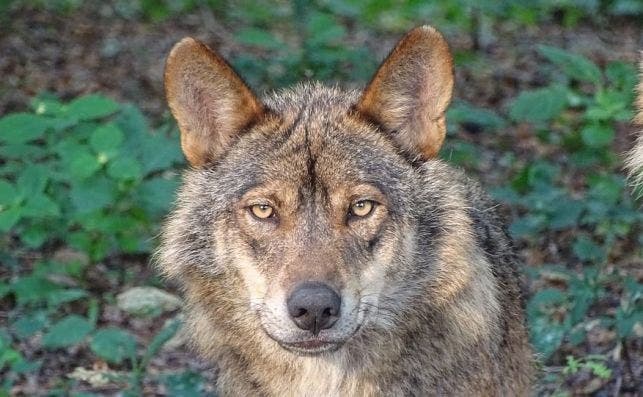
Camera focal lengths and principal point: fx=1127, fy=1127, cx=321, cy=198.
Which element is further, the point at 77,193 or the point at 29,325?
the point at 77,193

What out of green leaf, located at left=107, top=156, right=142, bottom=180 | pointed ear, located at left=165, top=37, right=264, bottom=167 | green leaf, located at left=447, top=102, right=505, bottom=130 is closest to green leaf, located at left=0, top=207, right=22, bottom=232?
green leaf, located at left=107, top=156, right=142, bottom=180

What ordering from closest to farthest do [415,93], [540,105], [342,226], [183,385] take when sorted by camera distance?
[342,226] < [415,93] < [183,385] < [540,105]

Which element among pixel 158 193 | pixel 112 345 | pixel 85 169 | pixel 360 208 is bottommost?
pixel 112 345

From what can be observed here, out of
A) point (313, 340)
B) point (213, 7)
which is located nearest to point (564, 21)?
point (213, 7)

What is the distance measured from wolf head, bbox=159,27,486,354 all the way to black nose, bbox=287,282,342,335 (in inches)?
0.7

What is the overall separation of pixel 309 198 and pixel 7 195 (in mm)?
2337

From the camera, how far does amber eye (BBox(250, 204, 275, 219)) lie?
181 inches

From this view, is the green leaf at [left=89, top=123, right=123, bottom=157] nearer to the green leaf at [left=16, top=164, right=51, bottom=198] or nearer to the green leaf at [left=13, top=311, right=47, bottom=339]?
the green leaf at [left=16, top=164, right=51, bottom=198]

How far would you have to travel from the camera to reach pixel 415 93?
4.81 m

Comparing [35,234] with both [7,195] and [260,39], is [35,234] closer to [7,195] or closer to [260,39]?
[7,195]

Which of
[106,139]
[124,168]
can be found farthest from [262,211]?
[106,139]

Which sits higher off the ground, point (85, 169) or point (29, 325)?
point (85, 169)

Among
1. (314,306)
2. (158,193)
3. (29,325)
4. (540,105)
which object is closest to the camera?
(314,306)

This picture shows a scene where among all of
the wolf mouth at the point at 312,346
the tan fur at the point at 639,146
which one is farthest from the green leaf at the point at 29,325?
the tan fur at the point at 639,146
